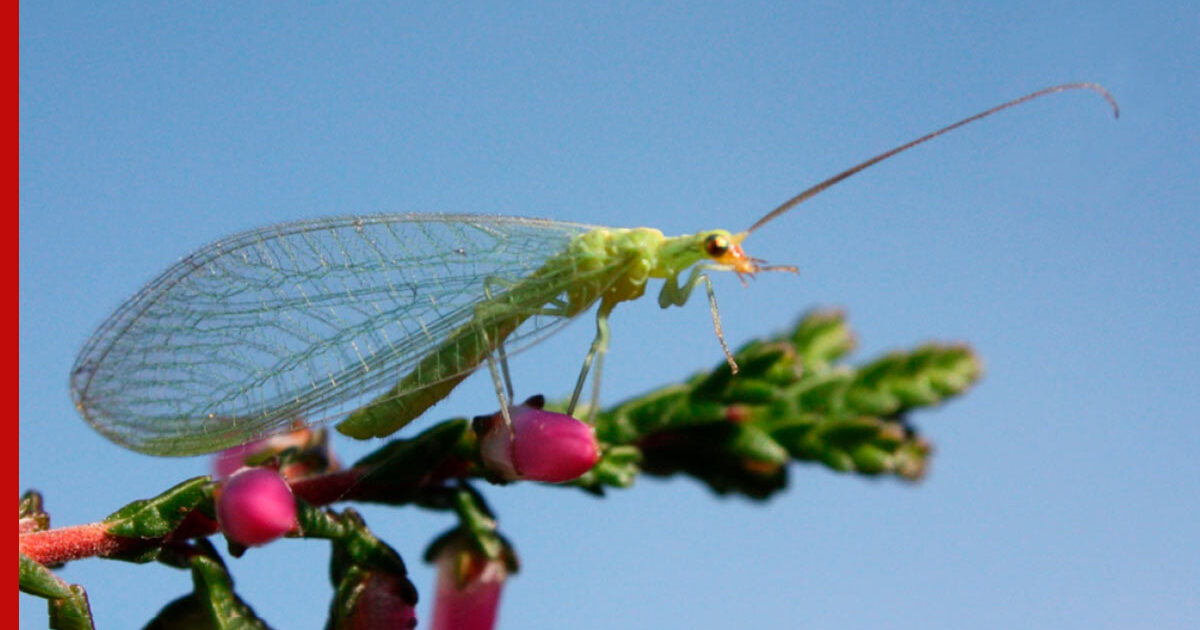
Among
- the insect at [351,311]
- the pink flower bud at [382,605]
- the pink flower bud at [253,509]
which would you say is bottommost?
the pink flower bud at [382,605]

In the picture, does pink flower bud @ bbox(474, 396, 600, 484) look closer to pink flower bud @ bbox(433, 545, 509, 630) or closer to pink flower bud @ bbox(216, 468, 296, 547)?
pink flower bud @ bbox(433, 545, 509, 630)

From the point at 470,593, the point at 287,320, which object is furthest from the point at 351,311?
the point at 470,593

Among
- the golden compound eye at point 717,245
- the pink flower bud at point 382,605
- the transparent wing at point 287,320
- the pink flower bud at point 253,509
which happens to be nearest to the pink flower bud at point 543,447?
the pink flower bud at point 382,605

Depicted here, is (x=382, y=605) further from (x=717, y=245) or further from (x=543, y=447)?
(x=717, y=245)

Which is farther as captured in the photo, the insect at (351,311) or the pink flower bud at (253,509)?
the insect at (351,311)

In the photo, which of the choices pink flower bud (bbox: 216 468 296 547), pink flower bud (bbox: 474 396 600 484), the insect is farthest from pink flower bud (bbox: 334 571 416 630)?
the insect

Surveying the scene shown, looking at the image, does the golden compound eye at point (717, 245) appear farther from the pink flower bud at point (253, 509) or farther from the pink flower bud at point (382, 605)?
the pink flower bud at point (253, 509)

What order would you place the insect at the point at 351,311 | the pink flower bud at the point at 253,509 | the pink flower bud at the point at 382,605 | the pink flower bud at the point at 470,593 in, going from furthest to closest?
1. the insect at the point at 351,311
2. the pink flower bud at the point at 470,593
3. the pink flower bud at the point at 382,605
4. the pink flower bud at the point at 253,509

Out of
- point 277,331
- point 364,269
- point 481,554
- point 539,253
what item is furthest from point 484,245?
point 481,554
